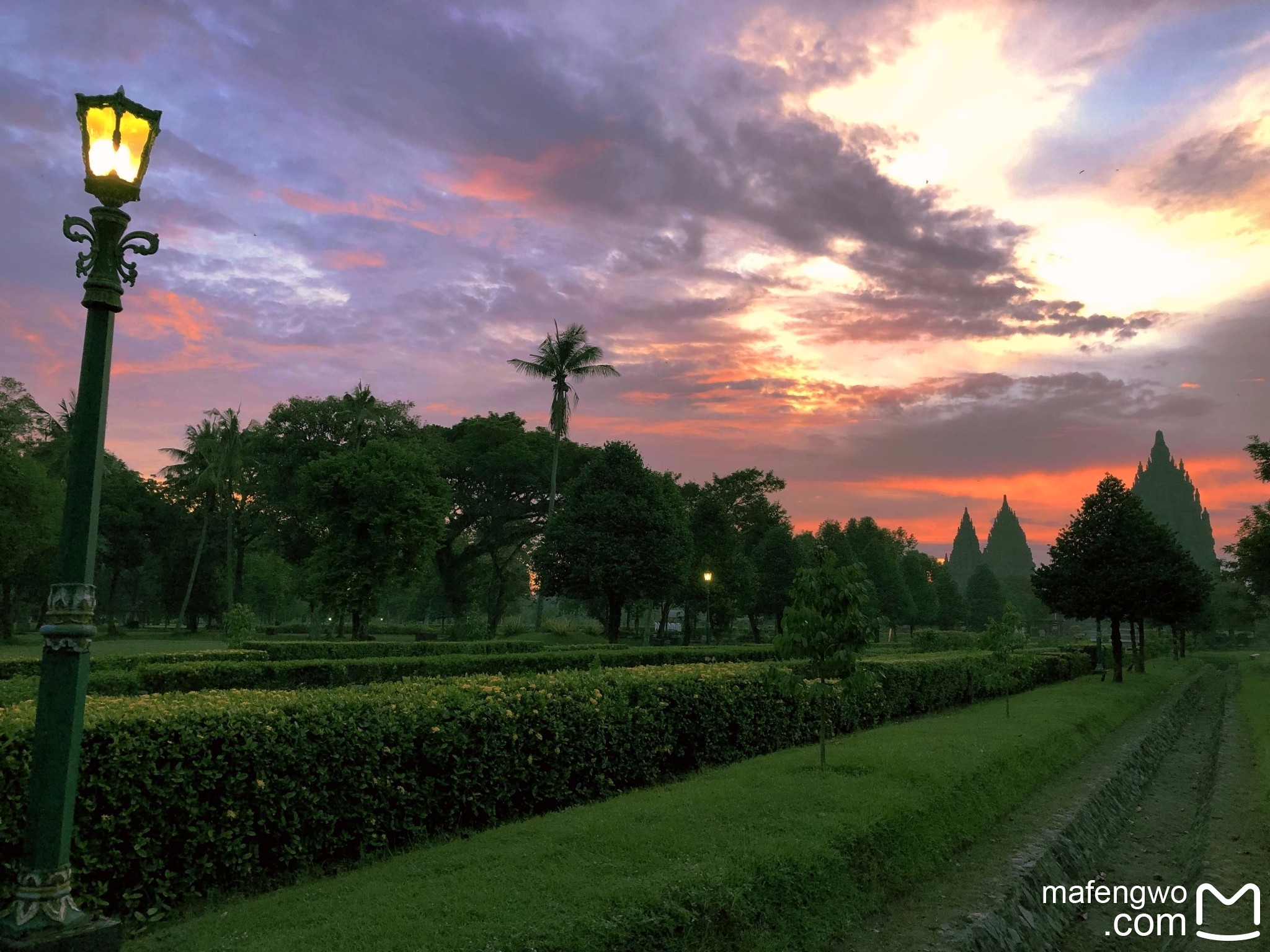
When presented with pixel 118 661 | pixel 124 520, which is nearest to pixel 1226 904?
pixel 118 661

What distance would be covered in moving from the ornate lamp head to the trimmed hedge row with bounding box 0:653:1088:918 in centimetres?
456

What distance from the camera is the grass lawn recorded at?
6246 mm

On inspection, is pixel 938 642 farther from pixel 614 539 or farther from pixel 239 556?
pixel 239 556

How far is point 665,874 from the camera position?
7469 mm

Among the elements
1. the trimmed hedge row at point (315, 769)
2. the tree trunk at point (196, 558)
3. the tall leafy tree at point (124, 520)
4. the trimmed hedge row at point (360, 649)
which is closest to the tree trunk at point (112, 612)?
the tall leafy tree at point (124, 520)

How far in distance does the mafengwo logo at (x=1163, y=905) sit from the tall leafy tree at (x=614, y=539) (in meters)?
34.6

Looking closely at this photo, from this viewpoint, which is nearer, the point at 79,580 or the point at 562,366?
the point at 79,580

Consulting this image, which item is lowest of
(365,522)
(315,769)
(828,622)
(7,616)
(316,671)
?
(7,616)

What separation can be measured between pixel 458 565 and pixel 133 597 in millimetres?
37283

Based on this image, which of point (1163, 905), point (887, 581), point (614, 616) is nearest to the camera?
point (1163, 905)

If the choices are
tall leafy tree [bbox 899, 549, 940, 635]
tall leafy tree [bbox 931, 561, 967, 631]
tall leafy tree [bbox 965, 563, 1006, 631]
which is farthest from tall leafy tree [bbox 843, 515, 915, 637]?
tall leafy tree [bbox 965, 563, 1006, 631]

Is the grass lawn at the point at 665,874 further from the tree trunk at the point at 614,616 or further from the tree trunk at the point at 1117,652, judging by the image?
the tree trunk at the point at 614,616

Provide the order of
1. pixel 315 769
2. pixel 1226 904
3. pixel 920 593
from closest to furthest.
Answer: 1. pixel 315 769
2. pixel 1226 904
3. pixel 920 593

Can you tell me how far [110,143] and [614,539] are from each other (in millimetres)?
41250
